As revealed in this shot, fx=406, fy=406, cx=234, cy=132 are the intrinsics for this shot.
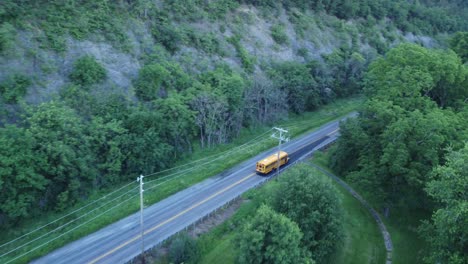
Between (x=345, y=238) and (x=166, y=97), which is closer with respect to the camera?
(x=345, y=238)

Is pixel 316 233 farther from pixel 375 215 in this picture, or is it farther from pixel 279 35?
pixel 279 35

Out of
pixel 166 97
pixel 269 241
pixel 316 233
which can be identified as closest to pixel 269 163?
pixel 166 97

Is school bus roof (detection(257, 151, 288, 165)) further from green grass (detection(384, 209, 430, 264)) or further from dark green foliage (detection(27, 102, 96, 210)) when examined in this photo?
dark green foliage (detection(27, 102, 96, 210))

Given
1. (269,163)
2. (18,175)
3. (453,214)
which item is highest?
(453,214)

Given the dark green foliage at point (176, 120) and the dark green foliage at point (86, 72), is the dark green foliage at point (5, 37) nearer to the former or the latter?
the dark green foliage at point (86, 72)

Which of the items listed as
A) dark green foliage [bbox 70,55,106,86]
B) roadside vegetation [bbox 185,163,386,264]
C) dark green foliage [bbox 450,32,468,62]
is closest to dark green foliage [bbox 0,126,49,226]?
dark green foliage [bbox 70,55,106,86]

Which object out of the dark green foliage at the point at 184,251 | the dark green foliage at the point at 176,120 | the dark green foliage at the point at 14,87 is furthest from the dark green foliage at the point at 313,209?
the dark green foliage at the point at 14,87
